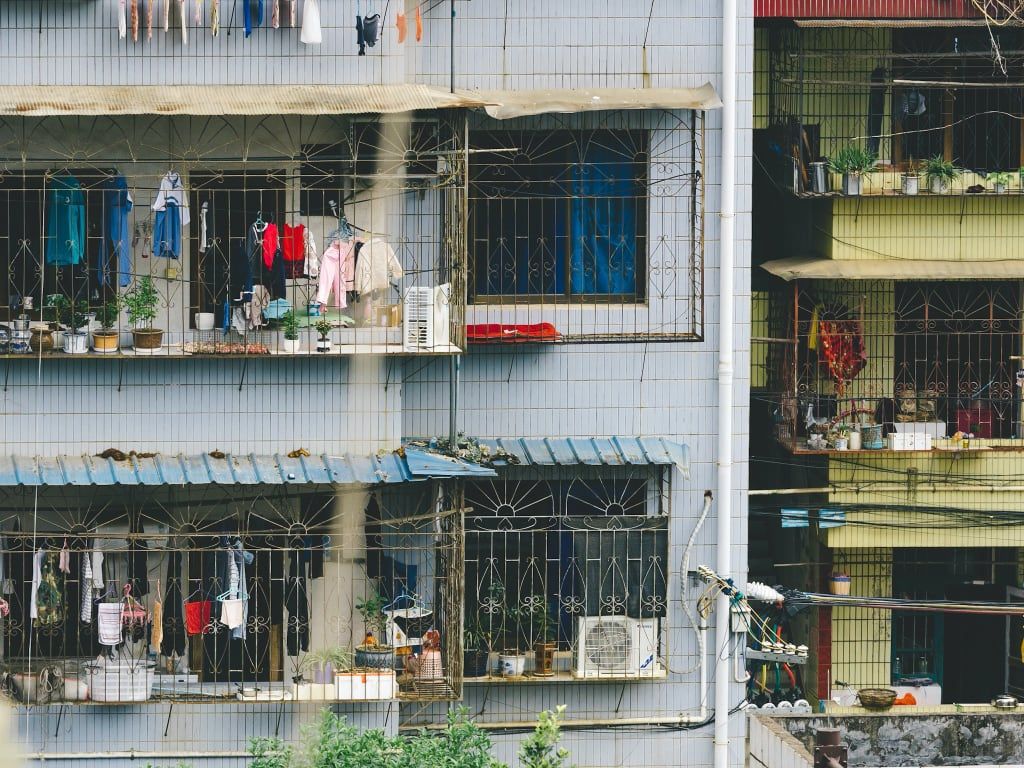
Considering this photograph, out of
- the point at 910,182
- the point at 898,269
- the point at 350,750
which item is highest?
the point at 910,182

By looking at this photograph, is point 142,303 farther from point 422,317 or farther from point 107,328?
point 422,317

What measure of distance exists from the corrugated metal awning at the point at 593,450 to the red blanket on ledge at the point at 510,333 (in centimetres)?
87

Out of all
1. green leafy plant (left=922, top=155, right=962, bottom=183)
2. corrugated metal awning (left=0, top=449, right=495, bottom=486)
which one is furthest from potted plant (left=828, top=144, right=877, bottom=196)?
corrugated metal awning (left=0, top=449, right=495, bottom=486)

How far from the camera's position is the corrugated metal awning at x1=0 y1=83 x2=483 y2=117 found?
658 inches

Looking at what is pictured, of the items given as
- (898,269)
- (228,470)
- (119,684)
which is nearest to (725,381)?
(898,269)

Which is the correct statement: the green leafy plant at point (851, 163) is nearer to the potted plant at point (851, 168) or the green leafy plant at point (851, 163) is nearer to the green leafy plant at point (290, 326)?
the potted plant at point (851, 168)

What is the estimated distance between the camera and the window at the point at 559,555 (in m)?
18.2

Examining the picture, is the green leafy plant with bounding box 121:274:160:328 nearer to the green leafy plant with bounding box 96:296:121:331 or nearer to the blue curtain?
the green leafy plant with bounding box 96:296:121:331

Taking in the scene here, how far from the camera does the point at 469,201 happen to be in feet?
60.3

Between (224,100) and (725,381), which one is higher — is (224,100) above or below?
above

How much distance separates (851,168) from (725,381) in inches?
119

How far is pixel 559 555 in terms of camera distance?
60.0 feet

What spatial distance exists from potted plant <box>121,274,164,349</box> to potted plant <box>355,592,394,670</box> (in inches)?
104

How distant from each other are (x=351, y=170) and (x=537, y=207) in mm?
1720
